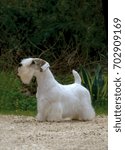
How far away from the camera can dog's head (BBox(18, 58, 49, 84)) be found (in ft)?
32.1

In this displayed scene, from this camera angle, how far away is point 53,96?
378 inches

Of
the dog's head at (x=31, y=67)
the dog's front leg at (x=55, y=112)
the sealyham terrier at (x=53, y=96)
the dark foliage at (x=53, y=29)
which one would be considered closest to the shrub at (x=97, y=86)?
the sealyham terrier at (x=53, y=96)

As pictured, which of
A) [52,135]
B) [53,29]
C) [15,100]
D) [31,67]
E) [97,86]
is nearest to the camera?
[52,135]

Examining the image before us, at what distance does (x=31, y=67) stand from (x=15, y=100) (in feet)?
11.6

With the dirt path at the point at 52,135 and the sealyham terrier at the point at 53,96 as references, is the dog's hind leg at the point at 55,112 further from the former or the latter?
the dirt path at the point at 52,135

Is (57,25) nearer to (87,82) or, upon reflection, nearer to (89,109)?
(87,82)

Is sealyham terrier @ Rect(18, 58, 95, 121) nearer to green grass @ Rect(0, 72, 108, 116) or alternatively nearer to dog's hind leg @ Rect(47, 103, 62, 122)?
dog's hind leg @ Rect(47, 103, 62, 122)

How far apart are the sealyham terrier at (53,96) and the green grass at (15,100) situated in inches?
68.8

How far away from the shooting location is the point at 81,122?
9.80 m

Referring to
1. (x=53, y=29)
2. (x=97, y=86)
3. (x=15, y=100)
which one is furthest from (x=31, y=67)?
(x=53, y=29)

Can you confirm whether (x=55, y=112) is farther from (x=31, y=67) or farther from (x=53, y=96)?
(x=31, y=67)

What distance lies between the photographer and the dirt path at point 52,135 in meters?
7.41

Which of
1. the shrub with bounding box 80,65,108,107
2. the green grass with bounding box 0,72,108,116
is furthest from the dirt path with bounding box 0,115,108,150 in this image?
the shrub with bounding box 80,65,108,107

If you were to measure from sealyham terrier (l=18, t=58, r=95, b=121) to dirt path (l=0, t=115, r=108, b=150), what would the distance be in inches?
6.6
